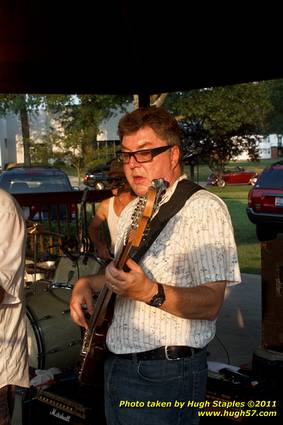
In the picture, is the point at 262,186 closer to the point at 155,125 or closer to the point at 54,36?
the point at 54,36

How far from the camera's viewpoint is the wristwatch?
6.09 ft

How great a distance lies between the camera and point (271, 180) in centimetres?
1427

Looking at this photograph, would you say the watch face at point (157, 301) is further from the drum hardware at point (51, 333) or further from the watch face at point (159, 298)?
the drum hardware at point (51, 333)

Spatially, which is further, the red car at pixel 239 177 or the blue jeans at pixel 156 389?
the red car at pixel 239 177

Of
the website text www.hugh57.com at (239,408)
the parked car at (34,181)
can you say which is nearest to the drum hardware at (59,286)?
the website text www.hugh57.com at (239,408)

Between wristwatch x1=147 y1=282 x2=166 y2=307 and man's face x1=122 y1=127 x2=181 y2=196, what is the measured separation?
400mm

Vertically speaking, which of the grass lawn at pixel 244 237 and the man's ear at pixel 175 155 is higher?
the man's ear at pixel 175 155

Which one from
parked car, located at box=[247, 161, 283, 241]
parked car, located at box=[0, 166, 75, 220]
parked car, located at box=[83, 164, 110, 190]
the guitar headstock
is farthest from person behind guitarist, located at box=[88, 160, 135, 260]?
parked car, located at box=[83, 164, 110, 190]

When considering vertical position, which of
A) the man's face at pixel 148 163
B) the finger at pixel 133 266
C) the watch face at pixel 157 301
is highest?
the man's face at pixel 148 163

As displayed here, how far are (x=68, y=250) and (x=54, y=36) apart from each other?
6.99 feet

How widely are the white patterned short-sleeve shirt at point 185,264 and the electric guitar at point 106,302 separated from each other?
0.09m

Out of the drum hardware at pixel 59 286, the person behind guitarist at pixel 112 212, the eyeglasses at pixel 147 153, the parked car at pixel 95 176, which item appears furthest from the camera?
the parked car at pixel 95 176

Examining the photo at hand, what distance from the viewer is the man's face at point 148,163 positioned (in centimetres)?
213

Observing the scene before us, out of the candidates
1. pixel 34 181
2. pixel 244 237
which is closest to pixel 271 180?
pixel 244 237
